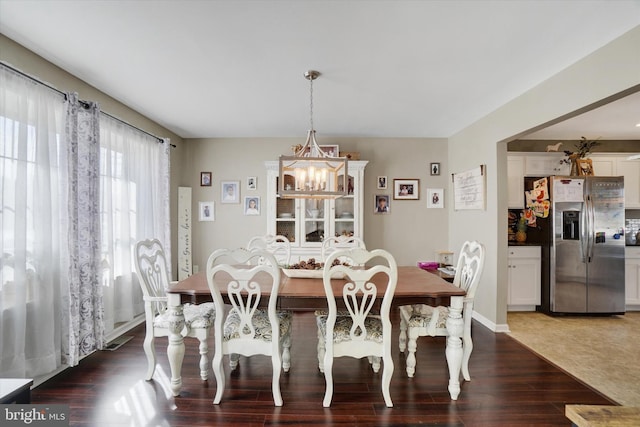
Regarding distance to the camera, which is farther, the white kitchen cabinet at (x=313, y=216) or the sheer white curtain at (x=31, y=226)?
the white kitchen cabinet at (x=313, y=216)

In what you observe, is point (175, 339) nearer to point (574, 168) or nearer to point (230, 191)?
point (230, 191)

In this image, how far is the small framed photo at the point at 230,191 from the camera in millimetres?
4402

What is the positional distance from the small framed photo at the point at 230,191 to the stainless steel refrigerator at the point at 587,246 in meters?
4.18

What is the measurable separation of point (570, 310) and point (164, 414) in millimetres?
4398

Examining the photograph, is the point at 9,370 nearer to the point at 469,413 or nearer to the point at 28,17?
the point at 28,17

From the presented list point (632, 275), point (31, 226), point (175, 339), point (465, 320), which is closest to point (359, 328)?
point (465, 320)

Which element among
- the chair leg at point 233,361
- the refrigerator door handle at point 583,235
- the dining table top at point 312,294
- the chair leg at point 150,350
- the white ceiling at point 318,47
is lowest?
the chair leg at point 233,361

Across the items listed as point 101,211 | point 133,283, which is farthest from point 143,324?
point 101,211

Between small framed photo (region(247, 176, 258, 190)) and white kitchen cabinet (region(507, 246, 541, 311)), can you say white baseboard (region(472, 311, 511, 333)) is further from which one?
small framed photo (region(247, 176, 258, 190))

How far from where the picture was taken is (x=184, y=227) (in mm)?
4262

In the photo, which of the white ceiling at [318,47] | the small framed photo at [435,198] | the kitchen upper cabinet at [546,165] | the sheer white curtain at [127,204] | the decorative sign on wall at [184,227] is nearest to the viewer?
the white ceiling at [318,47]

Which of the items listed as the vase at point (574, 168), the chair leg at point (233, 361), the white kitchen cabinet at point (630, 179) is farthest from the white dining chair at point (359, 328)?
the white kitchen cabinet at point (630, 179)

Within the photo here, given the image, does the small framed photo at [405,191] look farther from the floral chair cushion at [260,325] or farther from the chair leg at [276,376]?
the chair leg at [276,376]

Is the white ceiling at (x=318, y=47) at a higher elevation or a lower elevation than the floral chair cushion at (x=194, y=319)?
higher
